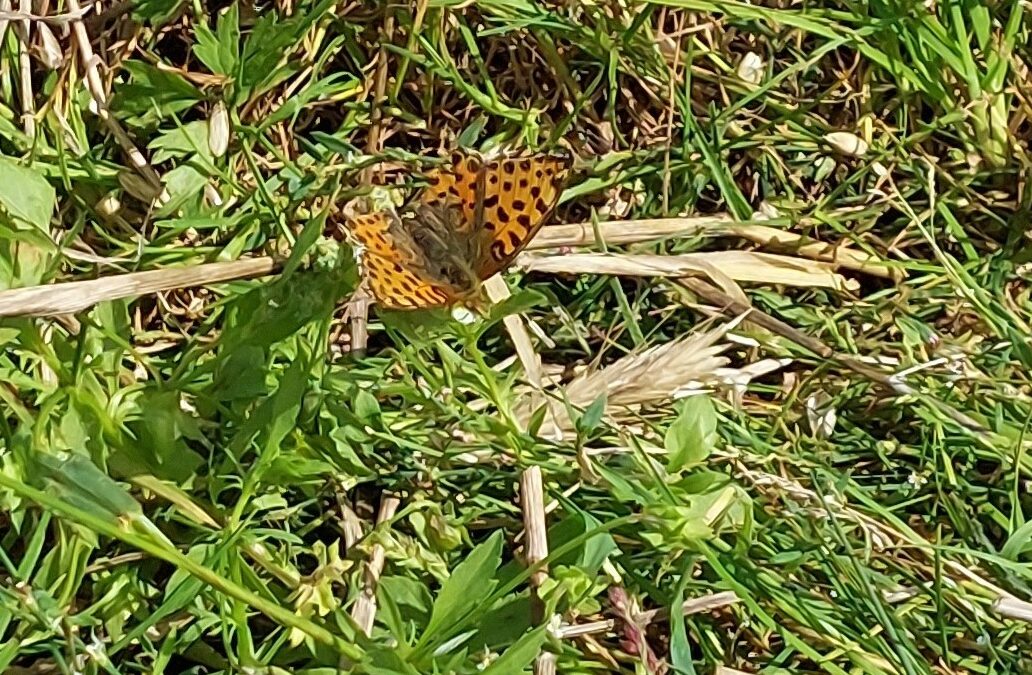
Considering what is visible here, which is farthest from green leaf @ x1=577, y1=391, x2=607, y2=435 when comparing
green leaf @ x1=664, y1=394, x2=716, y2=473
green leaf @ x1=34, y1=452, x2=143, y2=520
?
green leaf @ x1=34, y1=452, x2=143, y2=520

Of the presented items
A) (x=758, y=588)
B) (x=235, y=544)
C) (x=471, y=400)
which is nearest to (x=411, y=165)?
(x=471, y=400)

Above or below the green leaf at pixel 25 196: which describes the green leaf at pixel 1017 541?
below

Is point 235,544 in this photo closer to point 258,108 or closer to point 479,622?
point 479,622

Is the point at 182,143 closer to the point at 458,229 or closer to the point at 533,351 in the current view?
the point at 458,229

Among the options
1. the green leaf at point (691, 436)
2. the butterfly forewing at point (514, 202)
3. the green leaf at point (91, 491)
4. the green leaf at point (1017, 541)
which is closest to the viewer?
the green leaf at point (91, 491)

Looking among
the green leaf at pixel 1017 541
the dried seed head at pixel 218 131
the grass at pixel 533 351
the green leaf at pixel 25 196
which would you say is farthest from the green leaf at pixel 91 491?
the green leaf at pixel 1017 541

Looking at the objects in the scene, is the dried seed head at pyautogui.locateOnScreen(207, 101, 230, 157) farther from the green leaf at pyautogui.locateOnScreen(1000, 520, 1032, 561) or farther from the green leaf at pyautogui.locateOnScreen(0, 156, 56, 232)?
the green leaf at pyautogui.locateOnScreen(1000, 520, 1032, 561)

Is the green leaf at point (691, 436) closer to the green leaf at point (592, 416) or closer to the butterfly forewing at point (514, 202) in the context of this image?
the green leaf at point (592, 416)
